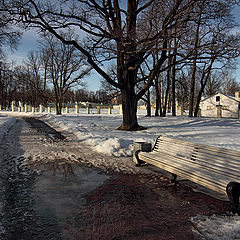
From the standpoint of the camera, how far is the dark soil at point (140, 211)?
2.62 metres

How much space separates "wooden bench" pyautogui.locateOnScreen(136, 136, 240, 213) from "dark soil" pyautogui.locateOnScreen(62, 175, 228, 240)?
389 mm

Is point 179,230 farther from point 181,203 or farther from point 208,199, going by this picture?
point 208,199

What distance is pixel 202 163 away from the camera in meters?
4.19

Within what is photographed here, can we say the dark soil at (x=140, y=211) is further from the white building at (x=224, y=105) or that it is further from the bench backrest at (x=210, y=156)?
the white building at (x=224, y=105)

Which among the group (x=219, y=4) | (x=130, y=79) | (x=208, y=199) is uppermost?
(x=219, y=4)

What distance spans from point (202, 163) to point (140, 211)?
175cm

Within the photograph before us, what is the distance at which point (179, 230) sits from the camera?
270 cm

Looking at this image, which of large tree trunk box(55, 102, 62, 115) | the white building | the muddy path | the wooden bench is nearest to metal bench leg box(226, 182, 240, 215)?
the wooden bench

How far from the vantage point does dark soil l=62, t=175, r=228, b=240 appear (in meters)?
2.62

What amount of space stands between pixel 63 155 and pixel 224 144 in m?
6.15

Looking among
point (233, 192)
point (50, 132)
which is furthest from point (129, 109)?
point (233, 192)

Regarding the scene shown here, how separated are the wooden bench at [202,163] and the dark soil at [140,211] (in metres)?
0.39

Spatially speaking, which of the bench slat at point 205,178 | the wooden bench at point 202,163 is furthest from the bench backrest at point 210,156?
the bench slat at point 205,178

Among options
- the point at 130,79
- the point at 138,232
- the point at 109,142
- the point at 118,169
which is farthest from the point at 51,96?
the point at 138,232
